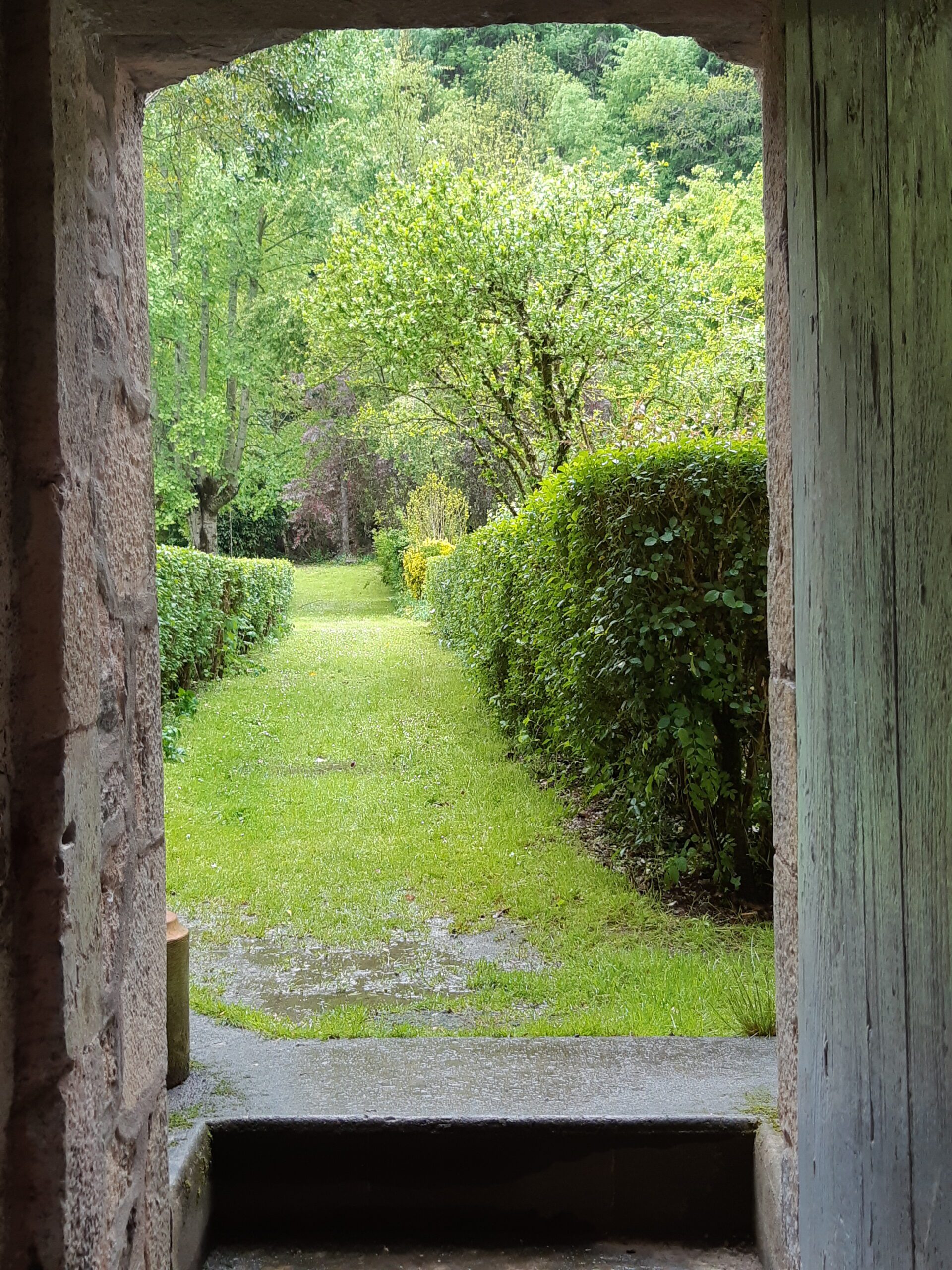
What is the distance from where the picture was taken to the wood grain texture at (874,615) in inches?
48.9

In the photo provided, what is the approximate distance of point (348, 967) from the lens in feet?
12.9

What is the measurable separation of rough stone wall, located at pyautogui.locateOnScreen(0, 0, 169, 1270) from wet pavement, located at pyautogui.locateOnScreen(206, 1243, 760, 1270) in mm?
489

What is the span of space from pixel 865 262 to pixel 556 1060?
2043mm

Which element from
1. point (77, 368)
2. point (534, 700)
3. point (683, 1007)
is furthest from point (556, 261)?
point (77, 368)

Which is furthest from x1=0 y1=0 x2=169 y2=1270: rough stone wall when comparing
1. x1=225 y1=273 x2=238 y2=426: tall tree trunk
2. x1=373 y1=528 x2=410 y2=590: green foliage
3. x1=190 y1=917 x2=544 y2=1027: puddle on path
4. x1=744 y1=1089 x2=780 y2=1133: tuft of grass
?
x1=373 y1=528 x2=410 y2=590: green foliage

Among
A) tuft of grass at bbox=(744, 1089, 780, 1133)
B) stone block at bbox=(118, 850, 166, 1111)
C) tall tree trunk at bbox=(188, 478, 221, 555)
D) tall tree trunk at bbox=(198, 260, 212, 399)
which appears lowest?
tuft of grass at bbox=(744, 1089, 780, 1133)

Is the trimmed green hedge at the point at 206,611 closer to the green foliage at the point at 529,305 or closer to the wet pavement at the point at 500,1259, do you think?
the green foliage at the point at 529,305

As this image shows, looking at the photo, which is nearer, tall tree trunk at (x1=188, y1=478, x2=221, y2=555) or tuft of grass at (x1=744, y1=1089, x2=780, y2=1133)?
tuft of grass at (x1=744, y1=1089, x2=780, y2=1133)

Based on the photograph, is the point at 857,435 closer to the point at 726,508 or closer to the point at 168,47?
the point at 168,47

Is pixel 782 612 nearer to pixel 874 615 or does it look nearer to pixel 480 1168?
pixel 874 615

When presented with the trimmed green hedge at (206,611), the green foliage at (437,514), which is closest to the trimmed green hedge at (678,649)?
→ the trimmed green hedge at (206,611)

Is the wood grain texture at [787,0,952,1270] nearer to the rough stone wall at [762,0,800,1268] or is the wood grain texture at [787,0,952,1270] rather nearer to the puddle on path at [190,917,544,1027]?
the rough stone wall at [762,0,800,1268]

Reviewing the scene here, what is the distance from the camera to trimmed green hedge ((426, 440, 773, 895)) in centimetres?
418

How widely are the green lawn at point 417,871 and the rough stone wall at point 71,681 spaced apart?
144 cm
